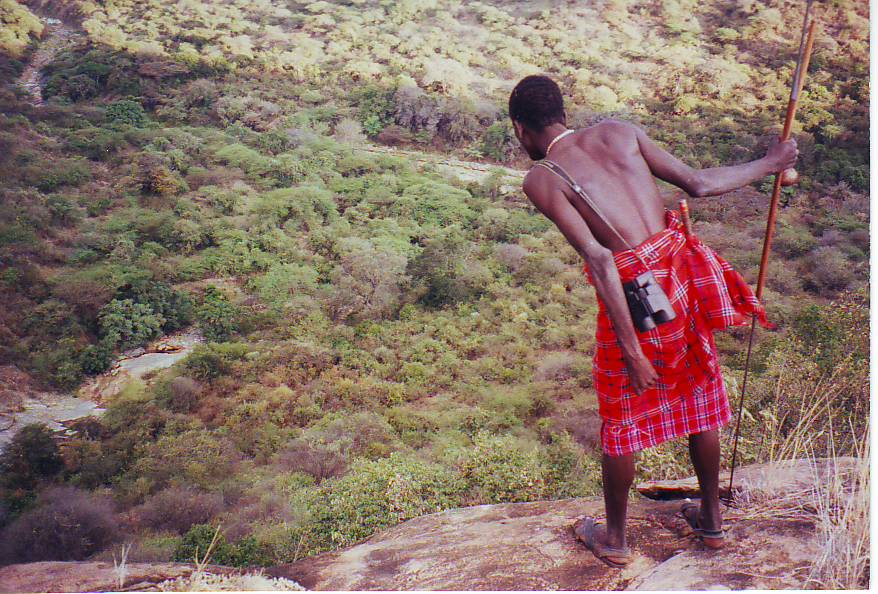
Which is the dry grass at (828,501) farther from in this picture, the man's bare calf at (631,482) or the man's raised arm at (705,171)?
the man's raised arm at (705,171)

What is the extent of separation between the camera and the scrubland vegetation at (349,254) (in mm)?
2842

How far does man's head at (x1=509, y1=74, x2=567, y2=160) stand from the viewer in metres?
1.71

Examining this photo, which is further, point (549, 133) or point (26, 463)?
point (26, 463)

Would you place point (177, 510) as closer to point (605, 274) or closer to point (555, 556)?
point (555, 556)

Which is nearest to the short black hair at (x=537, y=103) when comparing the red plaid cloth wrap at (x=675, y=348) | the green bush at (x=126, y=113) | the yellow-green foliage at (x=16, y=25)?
the red plaid cloth wrap at (x=675, y=348)

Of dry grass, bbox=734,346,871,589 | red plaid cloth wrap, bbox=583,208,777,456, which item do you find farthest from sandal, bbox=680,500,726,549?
red plaid cloth wrap, bbox=583,208,777,456

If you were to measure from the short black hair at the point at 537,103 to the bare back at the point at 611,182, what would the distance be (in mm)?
82

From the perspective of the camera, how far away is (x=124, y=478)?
112 inches

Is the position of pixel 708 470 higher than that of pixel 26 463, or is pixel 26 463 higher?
pixel 708 470

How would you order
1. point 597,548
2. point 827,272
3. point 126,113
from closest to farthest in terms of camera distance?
point 597,548 → point 827,272 → point 126,113

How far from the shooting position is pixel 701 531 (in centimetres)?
189

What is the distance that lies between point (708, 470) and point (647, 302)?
611 millimetres

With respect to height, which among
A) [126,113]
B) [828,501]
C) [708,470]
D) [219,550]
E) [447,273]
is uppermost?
[126,113]

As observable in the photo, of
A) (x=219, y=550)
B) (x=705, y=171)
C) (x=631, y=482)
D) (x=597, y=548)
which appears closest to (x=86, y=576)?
(x=219, y=550)
